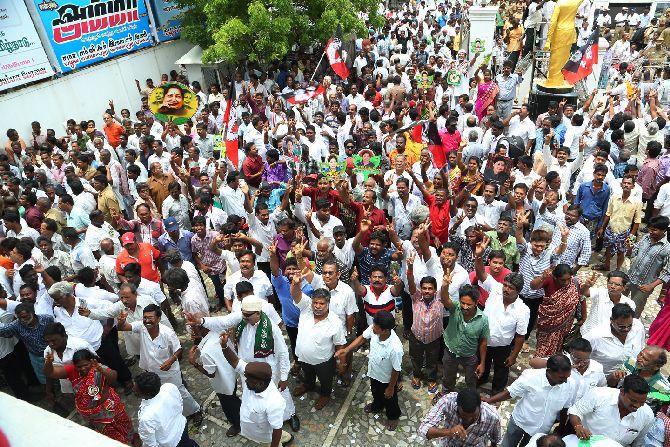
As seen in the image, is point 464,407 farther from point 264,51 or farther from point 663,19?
point 663,19

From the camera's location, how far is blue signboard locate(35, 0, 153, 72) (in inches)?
501

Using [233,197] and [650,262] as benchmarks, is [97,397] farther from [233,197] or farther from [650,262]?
[650,262]

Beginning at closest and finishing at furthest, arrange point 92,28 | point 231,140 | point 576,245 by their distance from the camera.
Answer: point 576,245
point 231,140
point 92,28

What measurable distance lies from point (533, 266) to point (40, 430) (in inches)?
187

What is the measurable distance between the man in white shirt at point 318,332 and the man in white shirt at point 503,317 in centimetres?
149

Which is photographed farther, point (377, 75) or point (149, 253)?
point (377, 75)

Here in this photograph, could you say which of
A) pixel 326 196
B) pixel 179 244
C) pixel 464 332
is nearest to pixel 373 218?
pixel 326 196

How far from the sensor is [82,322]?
507 cm

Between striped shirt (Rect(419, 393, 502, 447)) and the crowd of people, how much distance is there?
0.01m

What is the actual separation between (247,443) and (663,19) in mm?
21585

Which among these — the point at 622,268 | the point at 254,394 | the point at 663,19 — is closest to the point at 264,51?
the point at 622,268

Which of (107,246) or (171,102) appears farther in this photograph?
(171,102)

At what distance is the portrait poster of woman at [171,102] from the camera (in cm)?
827

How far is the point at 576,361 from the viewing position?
12.9 feet
